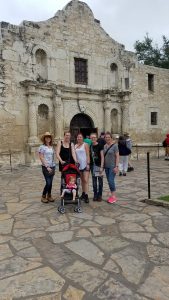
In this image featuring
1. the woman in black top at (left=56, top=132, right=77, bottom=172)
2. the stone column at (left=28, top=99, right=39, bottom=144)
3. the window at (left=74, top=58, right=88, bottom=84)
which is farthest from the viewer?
the window at (left=74, top=58, right=88, bottom=84)

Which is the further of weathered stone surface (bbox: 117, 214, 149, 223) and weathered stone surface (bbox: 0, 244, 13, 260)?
weathered stone surface (bbox: 117, 214, 149, 223)

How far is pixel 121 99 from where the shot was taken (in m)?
17.9

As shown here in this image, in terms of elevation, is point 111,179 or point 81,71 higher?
point 81,71

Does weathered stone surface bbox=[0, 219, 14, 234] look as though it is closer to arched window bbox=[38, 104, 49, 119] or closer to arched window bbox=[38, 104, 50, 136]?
arched window bbox=[38, 104, 50, 136]

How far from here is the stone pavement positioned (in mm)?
3086

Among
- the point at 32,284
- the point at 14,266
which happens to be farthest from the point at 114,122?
the point at 32,284

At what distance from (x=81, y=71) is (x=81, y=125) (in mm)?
3071

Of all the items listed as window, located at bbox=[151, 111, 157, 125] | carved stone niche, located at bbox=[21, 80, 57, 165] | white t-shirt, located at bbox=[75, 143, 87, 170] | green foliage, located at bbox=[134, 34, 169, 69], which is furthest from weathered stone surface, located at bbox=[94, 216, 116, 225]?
Result: green foliage, located at bbox=[134, 34, 169, 69]

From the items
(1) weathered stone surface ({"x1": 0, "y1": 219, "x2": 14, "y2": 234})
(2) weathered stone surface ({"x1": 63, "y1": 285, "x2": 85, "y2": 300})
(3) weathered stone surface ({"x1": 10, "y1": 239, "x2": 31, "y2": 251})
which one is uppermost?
(3) weathered stone surface ({"x1": 10, "y1": 239, "x2": 31, "y2": 251})

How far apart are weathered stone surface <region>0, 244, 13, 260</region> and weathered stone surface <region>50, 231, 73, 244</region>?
2.31 feet

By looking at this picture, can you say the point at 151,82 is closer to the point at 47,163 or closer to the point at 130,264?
the point at 47,163

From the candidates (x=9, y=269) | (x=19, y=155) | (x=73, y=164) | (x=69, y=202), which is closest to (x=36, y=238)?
(x=9, y=269)

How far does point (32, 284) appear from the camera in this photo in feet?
10.5

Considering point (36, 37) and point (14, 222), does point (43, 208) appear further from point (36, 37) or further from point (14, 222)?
point (36, 37)
